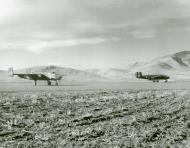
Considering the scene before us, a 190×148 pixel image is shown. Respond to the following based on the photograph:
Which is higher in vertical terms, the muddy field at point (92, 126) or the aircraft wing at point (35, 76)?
the aircraft wing at point (35, 76)

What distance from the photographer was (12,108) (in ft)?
74.1

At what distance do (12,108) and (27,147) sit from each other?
10581 mm

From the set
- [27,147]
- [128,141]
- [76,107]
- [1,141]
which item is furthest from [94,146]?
[76,107]

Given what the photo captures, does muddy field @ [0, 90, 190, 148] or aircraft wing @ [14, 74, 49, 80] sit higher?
aircraft wing @ [14, 74, 49, 80]

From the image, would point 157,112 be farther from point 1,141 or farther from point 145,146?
point 1,141

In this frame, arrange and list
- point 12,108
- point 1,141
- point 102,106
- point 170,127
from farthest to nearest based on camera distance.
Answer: point 102,106
point 12,108
point 170,127
point 1,141

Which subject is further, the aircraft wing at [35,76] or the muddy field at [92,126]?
the aircraft wing at [35,76]

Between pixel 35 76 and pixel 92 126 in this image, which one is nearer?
pixel 92 126

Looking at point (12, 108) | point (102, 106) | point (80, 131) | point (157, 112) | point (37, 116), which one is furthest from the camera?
point (102, 106)

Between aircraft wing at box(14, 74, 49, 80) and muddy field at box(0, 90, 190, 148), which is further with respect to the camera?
aircraft wing at box(14, 74, 49, 80)

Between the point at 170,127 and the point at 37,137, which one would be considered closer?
the point at 37,137

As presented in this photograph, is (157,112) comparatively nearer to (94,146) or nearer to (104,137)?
(104,137)

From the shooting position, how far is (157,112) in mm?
21203

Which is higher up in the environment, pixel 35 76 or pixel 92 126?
pixel 35 76
